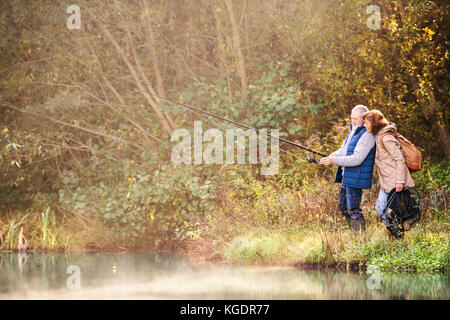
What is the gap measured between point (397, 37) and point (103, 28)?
16.3ft

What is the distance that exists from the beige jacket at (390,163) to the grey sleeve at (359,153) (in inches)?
4.1

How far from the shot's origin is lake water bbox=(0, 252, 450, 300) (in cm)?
588

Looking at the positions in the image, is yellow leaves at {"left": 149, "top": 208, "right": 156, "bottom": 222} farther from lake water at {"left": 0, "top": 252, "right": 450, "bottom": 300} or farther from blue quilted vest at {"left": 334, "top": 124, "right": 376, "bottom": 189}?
blue quilted vest at {"left": 334, "top": 124, "right": 376, "bottom": 189}

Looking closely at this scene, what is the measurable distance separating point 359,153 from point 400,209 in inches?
30.6

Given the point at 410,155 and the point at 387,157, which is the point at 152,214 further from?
the point at 410,155

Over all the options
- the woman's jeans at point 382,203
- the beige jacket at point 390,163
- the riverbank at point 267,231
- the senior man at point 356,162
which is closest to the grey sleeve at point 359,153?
the senior man at point 356,162

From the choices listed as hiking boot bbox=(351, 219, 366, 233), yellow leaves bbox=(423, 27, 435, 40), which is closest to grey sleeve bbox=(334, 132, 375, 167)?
hiking boot bbox=(351, 219, 366, 233)

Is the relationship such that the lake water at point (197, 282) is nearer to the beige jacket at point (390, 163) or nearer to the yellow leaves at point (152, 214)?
the beige jacket at point (390, 163)

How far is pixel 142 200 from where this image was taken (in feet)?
34.5

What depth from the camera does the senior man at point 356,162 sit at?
7.08 meters

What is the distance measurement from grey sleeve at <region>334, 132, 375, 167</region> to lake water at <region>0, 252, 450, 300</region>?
1.21 metres

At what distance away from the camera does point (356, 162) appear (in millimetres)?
7070
